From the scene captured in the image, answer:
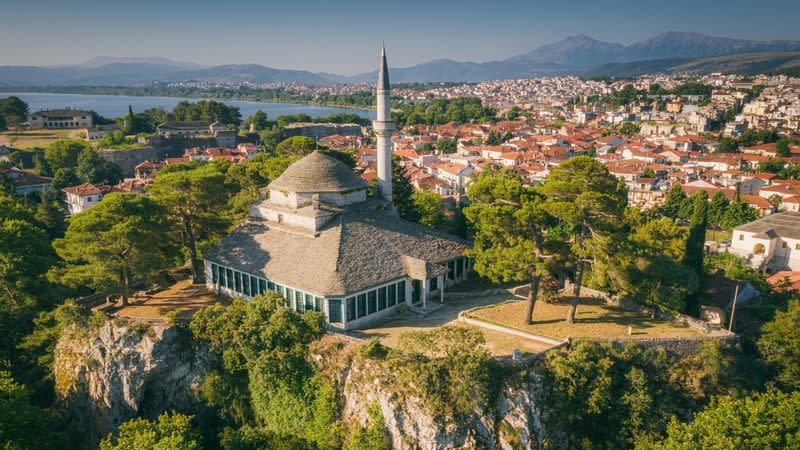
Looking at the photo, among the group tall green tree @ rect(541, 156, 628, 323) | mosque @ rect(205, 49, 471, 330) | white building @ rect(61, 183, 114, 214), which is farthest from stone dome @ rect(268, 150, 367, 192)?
white building @ rect(61, 183, 114, 214)

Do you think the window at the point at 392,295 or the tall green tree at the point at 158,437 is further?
the window at the point at 392,295

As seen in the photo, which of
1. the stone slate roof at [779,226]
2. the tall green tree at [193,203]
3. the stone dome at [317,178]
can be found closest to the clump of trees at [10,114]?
the tall green tree at [193,203]

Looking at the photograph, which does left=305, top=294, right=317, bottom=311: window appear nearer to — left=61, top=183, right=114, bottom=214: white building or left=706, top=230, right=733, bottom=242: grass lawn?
left=61, top=183, right=114, bottom=214: white building

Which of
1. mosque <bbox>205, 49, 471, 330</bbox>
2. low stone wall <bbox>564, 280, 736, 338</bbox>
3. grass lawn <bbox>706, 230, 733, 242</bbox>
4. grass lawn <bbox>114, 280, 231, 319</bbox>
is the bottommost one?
grass lawn <bbox>706, 230, 733, 242</bbox>

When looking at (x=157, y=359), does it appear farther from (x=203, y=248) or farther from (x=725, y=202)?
(x=725, y=202)

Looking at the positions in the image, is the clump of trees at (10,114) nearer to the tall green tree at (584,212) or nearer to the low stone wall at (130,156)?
the low stone wall at (130,156)

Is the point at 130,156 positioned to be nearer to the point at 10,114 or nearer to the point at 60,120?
the point at 10,114

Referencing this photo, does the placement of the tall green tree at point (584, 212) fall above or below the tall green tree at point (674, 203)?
above
